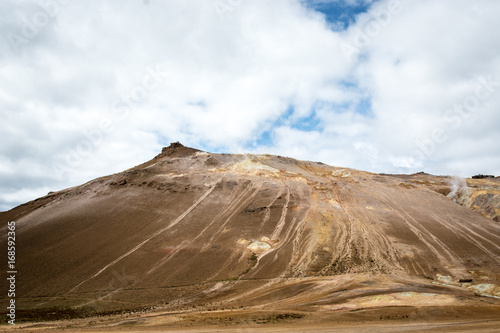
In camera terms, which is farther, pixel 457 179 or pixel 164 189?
pixel 457 179

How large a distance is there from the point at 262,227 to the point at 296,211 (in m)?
6.03

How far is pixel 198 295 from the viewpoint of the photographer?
82.3 feet

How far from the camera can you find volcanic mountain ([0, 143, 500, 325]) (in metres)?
22.2

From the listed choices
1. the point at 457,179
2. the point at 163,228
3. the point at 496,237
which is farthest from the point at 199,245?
the point at 457,179

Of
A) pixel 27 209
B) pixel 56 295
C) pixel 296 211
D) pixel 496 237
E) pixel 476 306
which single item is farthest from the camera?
pixel 27 209

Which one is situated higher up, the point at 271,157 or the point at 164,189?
the point at 271,157

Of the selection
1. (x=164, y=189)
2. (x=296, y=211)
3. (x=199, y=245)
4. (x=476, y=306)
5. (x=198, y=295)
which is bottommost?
(x=476, y=306)

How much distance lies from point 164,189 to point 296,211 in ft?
65.6

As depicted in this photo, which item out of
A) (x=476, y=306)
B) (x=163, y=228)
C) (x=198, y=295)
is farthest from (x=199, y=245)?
(x=476, y=306)

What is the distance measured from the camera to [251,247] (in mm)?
33500

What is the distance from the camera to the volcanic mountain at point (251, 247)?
72.8 feet

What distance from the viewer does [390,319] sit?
15.9m

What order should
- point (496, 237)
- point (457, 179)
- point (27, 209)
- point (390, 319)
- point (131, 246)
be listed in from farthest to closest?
point (457, 179), point (27, 209), point (496, 237), point (131, 246), point (390, 319)

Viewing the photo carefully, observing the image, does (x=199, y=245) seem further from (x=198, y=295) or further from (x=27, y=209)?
(x=27, y=209)
